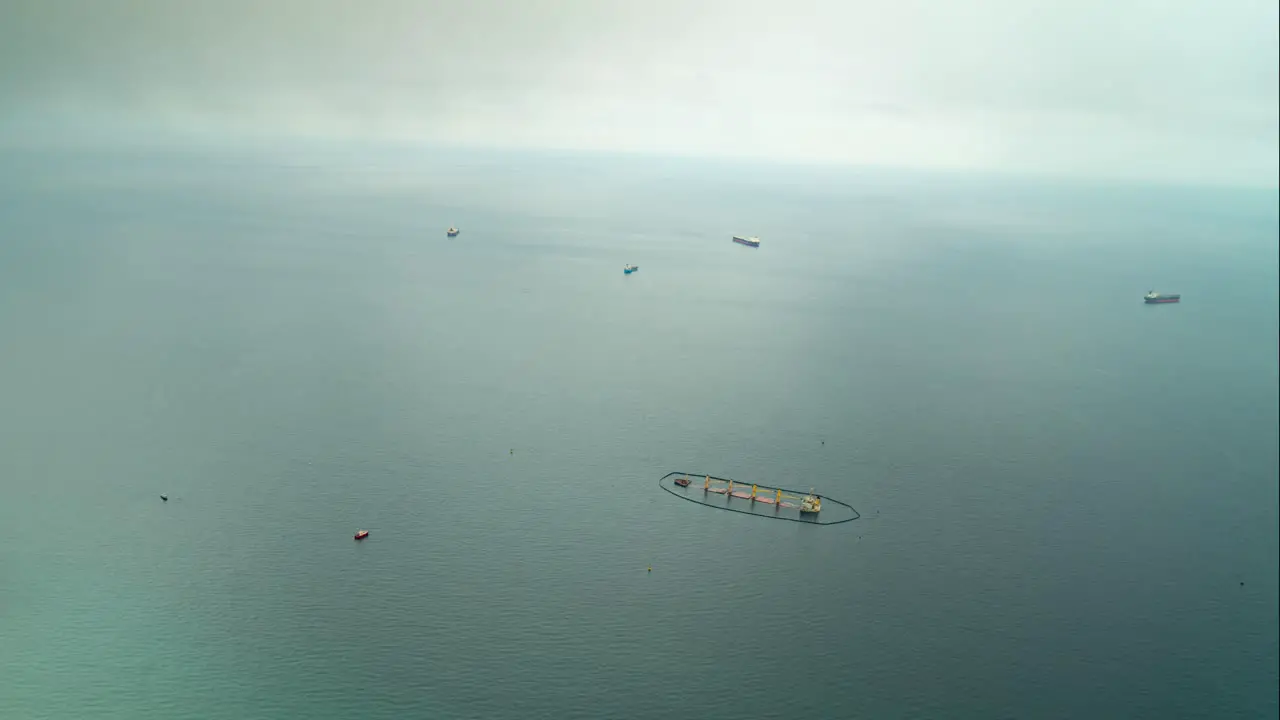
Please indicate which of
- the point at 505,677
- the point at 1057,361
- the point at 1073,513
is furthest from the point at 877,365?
the point at 505,677

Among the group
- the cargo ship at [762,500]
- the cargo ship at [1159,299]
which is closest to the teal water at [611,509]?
the cargo ship at [762,500]

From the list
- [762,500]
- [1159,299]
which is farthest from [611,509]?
[1159,299]

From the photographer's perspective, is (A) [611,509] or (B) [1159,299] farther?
(B) [1159,299]

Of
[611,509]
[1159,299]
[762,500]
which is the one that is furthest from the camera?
[1159,299]

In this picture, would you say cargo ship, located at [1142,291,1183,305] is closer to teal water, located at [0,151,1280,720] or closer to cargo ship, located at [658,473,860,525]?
teal water, located at [0,151,1280,720]

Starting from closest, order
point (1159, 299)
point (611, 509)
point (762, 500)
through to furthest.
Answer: point (611, 509)
point (762, 500)
point (1159, 299)

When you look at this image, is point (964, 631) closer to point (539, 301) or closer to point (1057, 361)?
point (1057, 361)

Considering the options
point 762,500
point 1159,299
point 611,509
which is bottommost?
point 611,509

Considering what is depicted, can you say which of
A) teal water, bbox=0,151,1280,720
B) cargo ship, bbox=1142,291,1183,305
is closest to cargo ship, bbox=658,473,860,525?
teal water, bbox=0,151,1280,720

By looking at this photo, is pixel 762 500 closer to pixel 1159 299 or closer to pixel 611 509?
pixel 611 509
